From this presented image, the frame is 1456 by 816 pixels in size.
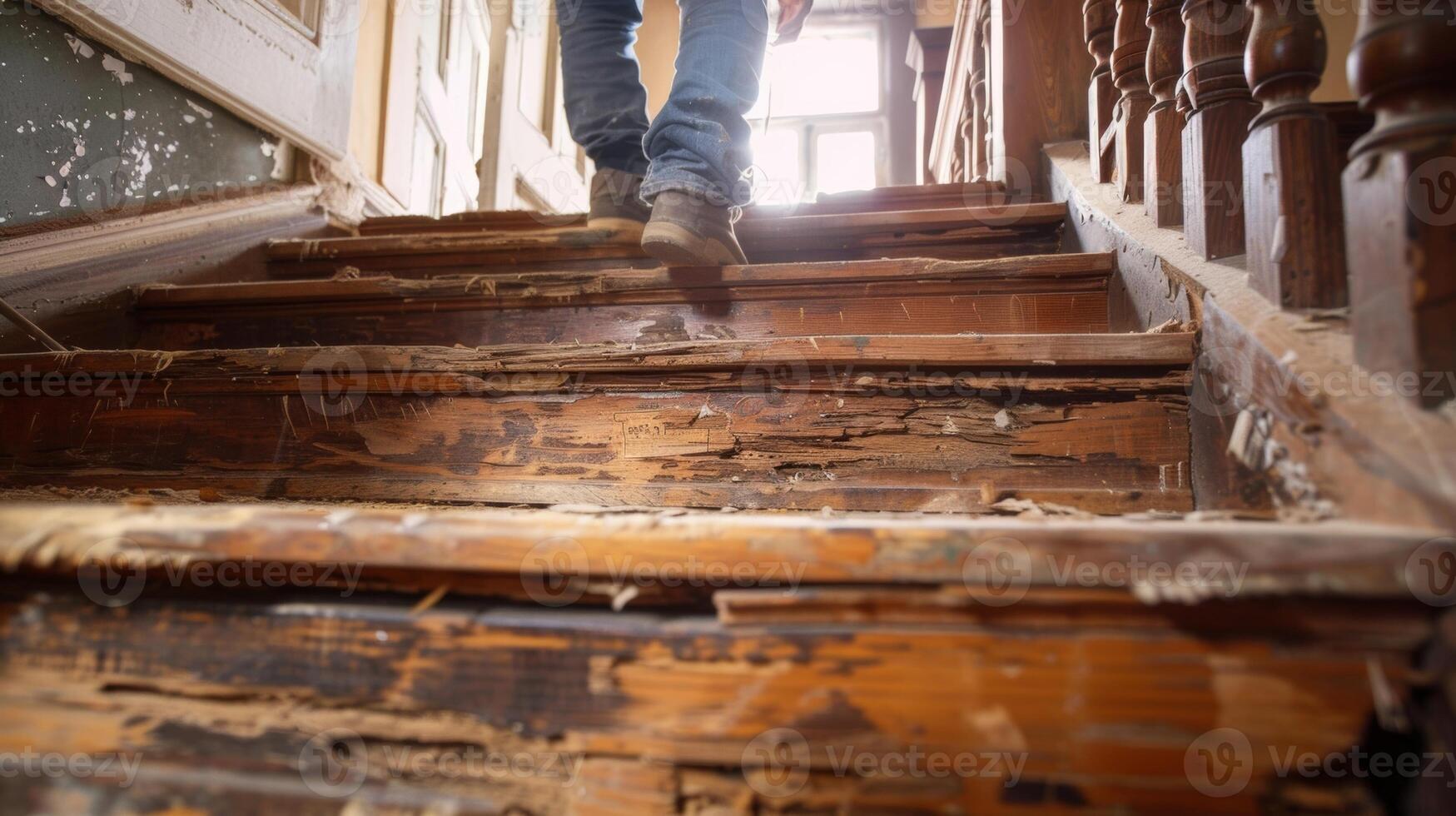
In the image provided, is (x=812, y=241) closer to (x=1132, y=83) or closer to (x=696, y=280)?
(x=696, y=280)

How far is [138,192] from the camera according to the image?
1.25 metres

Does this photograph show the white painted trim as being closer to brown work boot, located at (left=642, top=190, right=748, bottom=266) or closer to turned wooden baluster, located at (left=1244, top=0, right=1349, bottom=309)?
brown work boot, located at (left=642, top=190, right=748, bottom=266)

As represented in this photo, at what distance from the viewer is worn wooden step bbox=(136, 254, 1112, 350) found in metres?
0.93

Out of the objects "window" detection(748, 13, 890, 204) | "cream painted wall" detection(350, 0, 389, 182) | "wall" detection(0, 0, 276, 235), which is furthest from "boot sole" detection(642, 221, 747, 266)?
"window" detection(748, 13, 890, 204)

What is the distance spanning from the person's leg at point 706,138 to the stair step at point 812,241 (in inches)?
6.3

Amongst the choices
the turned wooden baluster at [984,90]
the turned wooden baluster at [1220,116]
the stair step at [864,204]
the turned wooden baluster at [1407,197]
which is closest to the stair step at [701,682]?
the turned wooden baluster at [1407,197]

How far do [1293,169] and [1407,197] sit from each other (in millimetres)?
149

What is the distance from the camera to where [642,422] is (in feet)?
2.42

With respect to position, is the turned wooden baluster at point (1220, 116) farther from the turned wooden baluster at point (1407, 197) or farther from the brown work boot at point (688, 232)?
the brown work boot at point (688, 232)

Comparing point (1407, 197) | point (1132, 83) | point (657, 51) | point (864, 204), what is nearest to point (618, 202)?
point (864, 204)

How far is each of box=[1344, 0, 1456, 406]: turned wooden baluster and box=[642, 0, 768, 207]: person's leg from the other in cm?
70

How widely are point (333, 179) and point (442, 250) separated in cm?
70

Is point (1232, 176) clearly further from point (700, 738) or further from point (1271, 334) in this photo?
point (700, 738)

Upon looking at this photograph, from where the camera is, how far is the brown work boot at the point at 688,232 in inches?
36.8
